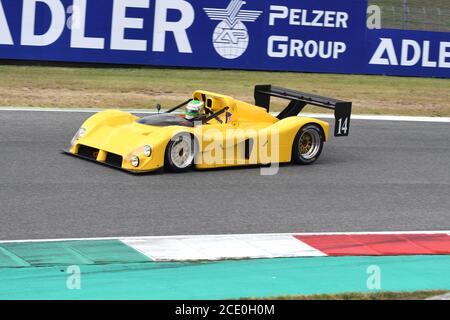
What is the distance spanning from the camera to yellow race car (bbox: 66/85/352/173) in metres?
12.1

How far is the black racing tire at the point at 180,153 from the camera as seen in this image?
12156mm

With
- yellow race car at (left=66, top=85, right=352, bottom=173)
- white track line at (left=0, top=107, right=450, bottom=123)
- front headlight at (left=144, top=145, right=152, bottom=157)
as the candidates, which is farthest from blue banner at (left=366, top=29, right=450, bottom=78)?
front headlight at (left=144, top=145, right=152, bottom=157)

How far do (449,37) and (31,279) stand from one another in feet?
59.1

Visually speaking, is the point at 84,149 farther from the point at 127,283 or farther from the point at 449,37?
the point at 449,37

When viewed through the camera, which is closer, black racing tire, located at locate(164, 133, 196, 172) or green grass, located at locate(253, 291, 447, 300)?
green grass, located at locate(253, 291, 447, 300)

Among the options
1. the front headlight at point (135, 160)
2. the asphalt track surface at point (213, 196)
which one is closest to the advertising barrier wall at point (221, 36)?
the asphalt track surface at point (213, 196)

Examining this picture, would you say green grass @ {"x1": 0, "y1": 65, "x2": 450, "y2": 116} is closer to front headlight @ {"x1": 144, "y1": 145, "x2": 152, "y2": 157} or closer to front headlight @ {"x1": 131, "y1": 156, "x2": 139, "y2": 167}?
front headlight @ {"x1": 131, "y1": 156, "x2": 139, "y2": 167}

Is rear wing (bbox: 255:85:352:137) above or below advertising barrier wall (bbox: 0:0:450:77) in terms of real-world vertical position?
below

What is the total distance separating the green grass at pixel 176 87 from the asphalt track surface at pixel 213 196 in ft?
13.4

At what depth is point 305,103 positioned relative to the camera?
1380 centimetres

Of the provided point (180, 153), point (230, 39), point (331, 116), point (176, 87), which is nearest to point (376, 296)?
point (180, 153)

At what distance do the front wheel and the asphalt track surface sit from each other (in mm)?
134

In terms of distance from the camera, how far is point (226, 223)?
10.3m
